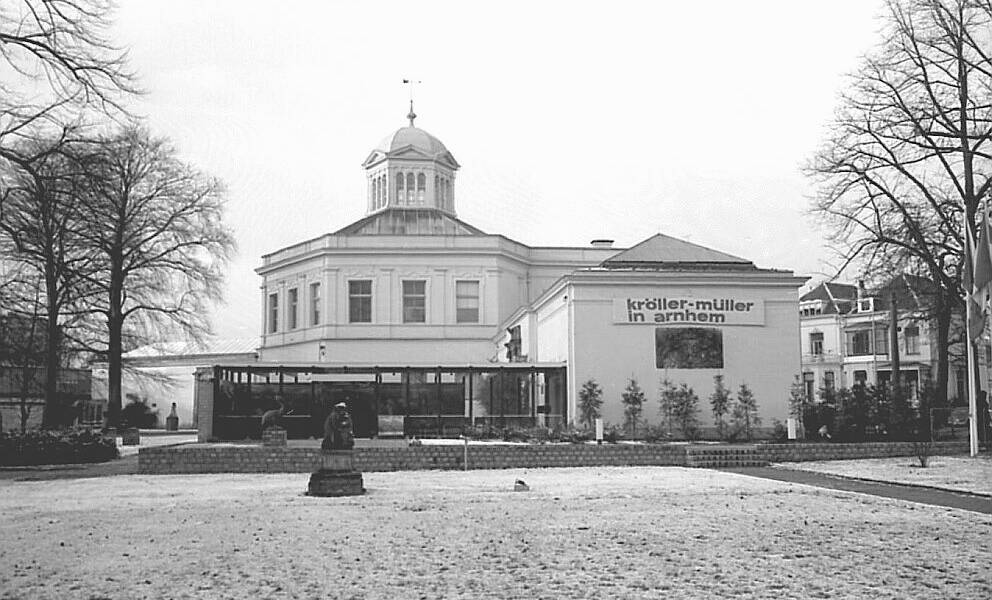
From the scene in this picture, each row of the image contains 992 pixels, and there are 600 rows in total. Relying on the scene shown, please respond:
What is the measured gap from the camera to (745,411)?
125 feet

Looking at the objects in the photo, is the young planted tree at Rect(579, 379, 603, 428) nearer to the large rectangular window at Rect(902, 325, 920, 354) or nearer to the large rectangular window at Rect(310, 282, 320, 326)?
the large rectangular window at Rect(310, 282, 320, 326)

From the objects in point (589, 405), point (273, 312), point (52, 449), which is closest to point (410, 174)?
point (273, 312)

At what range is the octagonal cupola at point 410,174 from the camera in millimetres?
67250

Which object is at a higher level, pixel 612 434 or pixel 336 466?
pixel 612 434

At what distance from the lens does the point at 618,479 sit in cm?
2202

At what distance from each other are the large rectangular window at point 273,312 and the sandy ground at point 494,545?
4772 cm

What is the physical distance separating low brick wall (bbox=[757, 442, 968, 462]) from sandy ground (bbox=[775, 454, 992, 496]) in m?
0.42

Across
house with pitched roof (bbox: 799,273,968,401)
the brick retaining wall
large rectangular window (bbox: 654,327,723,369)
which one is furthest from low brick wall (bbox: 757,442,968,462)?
house with pitched roof (bbox: 799,273,968,401)

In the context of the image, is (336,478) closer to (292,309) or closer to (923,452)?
(923,452)

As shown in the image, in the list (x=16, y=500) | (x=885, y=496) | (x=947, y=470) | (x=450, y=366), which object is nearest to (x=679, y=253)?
(x=450, y=366)

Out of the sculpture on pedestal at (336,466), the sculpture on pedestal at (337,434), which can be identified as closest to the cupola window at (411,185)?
the sculpture on pedestal at (336,466)

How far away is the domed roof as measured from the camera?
2672 inches

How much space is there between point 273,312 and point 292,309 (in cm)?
264

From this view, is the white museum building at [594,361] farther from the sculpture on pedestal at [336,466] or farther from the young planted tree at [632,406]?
the sculpture on pedestal at [336,466]
